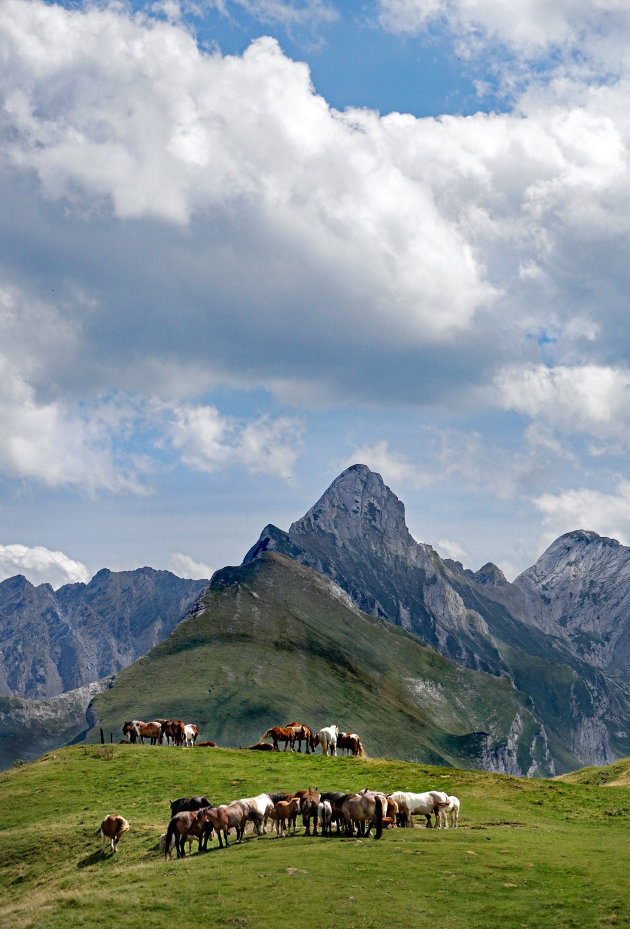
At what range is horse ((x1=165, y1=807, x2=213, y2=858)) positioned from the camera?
4253 cm

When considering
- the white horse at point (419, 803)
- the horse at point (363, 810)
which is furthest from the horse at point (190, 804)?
the white horse at point (419, 803)

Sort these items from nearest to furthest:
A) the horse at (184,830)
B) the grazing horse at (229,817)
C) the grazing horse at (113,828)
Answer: the horse at (184,830) < the grazing horse at (229,817) < the grazing horse at (113,828)

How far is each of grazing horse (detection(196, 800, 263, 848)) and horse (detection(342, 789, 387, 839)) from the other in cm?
527

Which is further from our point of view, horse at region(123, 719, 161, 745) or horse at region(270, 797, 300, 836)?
horse at region(123, 719, 161, 745)

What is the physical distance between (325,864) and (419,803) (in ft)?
37.3

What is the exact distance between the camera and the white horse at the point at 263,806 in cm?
4481

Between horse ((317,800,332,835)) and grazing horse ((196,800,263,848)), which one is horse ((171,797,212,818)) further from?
horse ((317,800,332,835))

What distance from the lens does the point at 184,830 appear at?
42.5 m

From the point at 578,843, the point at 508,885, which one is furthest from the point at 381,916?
the point at 578,843

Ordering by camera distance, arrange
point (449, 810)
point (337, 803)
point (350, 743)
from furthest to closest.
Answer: point (350, 743), point (449, 810), point (337, 803)

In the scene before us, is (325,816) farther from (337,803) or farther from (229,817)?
(229,817)

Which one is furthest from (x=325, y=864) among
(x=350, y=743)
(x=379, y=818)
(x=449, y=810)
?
(x=350, y=743)

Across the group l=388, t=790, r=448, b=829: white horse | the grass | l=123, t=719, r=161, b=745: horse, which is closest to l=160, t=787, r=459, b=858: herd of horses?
l=388, t=790, r=448, b=829: white horse

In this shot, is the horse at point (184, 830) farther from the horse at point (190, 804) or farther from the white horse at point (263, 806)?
the horse at point (190, 804)
